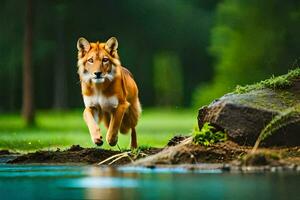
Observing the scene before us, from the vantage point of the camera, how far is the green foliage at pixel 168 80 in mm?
46156

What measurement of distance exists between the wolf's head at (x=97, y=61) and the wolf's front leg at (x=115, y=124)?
18.8 inches

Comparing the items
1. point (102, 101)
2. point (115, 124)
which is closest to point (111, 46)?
point (102, 101)

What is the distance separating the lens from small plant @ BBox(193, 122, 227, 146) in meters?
13.2

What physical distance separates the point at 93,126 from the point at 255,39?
18543 millimetres

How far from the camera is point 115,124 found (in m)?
14.6

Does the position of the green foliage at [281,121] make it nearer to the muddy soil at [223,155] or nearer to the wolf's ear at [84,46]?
the muddy soil at [223,155]

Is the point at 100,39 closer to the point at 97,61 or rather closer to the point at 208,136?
the point at 97,61

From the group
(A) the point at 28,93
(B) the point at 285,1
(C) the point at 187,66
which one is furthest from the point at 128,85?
(C) the point at 187,66

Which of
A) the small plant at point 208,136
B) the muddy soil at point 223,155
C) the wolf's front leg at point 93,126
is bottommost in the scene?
the muddy soil at point 223,155

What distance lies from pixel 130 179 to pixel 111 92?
3.64m

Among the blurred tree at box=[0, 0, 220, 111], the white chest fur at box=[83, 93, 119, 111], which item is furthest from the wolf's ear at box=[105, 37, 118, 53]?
the blurred tree at box=[0, 0, 220, 111]

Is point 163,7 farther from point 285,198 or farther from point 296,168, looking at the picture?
point 285,198

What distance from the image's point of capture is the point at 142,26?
44906mm

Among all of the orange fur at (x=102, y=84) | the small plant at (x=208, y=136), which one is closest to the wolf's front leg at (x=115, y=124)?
the orange fur at (x=102, y=84)
